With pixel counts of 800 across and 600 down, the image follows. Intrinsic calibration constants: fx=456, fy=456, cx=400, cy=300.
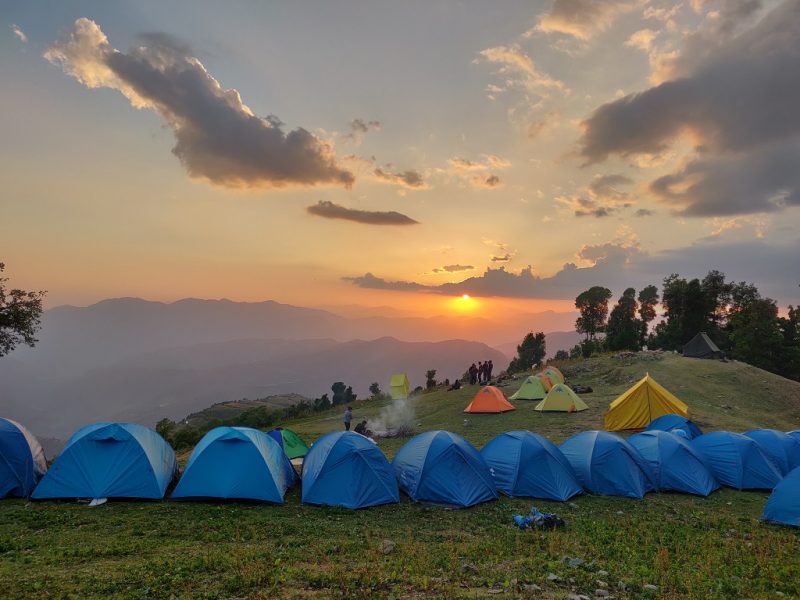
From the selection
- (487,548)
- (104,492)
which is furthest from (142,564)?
(487,548)

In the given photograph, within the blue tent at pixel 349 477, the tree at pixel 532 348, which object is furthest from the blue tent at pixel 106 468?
the tree at pixel 532 348

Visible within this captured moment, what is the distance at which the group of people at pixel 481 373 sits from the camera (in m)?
41.9

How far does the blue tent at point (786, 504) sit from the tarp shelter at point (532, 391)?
21.9 meters

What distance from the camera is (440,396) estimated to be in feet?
131

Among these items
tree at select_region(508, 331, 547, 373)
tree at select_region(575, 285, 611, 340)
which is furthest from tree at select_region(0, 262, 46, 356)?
tree at select_region(575, 285, 611, 340)

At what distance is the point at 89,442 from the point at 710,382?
4110 cm

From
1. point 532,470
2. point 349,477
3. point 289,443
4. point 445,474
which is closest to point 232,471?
point 349,477

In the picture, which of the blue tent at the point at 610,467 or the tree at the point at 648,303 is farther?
the tree at the point at 648,303

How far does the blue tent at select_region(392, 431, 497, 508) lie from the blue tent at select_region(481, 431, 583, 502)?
69cm

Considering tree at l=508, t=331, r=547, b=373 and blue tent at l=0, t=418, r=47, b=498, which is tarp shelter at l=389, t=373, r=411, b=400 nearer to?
blue tent at l=0, t=418, r=47, b=498

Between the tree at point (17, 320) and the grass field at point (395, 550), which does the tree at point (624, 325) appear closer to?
the grass field at point (395, 550)

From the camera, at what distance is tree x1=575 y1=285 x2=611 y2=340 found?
9500 centimetres

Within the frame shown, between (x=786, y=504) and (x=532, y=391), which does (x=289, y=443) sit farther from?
(x=532, y=391)

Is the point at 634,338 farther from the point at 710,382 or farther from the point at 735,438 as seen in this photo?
the point at 735,438
